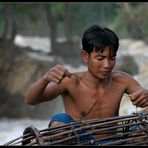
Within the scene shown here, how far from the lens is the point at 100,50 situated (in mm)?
2438

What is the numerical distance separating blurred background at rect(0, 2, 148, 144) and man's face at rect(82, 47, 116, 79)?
356 cm

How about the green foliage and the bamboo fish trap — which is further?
the green foliage

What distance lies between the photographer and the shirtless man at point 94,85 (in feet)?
7.99

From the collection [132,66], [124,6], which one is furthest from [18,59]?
[124,6]

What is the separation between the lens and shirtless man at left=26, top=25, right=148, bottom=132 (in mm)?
2436

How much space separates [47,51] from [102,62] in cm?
1438

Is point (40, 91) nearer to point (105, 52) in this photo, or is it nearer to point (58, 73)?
point (58, 73)

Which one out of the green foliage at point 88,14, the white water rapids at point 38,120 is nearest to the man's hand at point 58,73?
the white water rapids at point 38,120

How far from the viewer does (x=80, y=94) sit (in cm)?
265

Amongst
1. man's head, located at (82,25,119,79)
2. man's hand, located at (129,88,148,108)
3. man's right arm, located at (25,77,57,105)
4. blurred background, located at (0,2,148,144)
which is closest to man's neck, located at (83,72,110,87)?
man's head, located at (82,25,119,79)

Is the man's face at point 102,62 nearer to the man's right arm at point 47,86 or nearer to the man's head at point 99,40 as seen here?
the man's head at point 99,40

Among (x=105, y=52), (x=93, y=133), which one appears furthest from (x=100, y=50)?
(x=93, y=133)

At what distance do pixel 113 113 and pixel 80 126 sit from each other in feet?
2.15

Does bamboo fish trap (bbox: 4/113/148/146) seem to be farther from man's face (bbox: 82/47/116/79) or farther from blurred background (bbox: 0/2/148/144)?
blurred background (bbox: 0/2/148/144)
